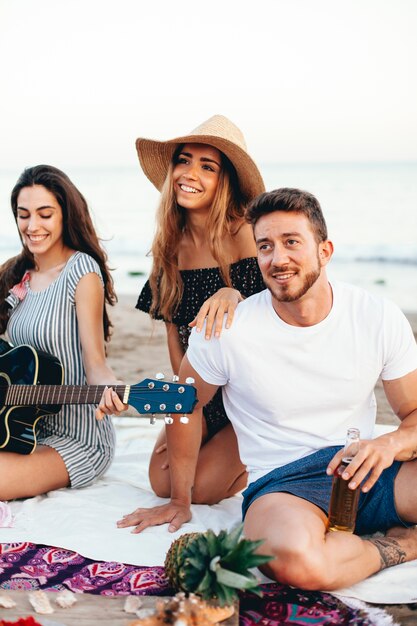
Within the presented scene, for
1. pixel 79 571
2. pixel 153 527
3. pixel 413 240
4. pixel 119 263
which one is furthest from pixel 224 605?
pixel 413 240

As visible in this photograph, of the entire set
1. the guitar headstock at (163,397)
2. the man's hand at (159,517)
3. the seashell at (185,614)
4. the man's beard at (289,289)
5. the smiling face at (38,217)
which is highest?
the smiling face at (38,217)

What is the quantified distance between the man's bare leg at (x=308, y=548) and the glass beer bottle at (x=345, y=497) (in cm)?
5

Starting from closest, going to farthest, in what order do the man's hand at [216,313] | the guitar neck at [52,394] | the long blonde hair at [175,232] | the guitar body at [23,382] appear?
the man's hand at [216,313], the guitar neck at [52,394], the guitar body at [23,382], the long blonde hair at [175,232]

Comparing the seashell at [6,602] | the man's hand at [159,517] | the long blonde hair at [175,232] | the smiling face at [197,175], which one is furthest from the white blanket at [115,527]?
the smiling face at [197,175]

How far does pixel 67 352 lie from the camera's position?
380 centimetres

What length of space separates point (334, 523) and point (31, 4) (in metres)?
23.5

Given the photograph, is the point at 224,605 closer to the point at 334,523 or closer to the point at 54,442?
the point at 334,523

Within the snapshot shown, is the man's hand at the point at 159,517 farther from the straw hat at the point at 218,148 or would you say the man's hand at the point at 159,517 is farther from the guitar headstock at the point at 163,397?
the straw hat at the point at 218,148

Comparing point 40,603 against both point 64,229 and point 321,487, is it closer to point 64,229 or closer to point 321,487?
point 321,487

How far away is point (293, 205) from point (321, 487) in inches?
45.7

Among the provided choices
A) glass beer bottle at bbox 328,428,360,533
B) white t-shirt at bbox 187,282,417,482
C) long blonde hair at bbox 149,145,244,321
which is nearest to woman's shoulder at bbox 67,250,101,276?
long blonde hair at bbox 149,145,244,321

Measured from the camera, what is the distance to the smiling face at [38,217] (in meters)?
3.84

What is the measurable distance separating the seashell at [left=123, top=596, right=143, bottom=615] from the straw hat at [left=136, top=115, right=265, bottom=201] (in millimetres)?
2292

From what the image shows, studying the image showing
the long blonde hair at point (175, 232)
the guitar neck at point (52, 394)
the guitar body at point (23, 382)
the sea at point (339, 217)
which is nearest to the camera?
the guitar neck at point (52, 394)
